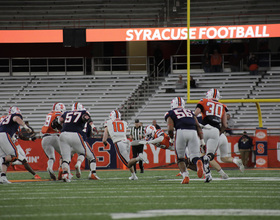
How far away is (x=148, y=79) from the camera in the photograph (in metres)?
23.4

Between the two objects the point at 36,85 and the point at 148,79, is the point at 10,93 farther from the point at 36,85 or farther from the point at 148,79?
the point at 148,79

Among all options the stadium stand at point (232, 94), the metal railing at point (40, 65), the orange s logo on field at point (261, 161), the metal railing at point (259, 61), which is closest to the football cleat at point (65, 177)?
the orange s logo on field at point (261, 161)

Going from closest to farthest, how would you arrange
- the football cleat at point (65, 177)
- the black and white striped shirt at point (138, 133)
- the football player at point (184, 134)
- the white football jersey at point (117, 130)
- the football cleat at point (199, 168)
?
the football cleat at point (199, 168) < the football player at point (184, 134) < the football cleat at point (65, 177) < the white football jersey at point (117, 130) < the black and white striped shirt at point (138, 133)

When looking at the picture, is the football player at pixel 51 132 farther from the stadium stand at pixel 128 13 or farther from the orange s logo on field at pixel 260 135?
the stadium stand at pixel 128 13

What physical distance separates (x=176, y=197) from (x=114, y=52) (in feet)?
62.1

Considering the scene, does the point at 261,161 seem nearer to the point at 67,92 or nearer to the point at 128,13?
the point at 67,92

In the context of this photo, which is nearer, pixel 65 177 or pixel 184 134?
pixel 184 134

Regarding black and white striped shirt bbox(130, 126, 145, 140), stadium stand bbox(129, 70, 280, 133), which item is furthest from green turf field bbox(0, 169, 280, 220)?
stadium stand bbox(129, 70, 280, 133)

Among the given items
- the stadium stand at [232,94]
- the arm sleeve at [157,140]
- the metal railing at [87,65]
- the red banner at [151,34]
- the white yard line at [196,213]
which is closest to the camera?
the white yard line at [196,213]

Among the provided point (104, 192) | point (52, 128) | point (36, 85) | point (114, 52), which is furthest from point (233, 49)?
point (104, 192)

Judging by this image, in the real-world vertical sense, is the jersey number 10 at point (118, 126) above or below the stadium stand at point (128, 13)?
below

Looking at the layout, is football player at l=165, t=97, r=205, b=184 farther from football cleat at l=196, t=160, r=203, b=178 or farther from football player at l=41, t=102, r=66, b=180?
football player at l=41, t=102, r=66, b=180

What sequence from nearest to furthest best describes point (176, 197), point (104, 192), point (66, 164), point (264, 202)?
point (264, 202)
point (176, 197)
point (104, 192)
point (66, 164)

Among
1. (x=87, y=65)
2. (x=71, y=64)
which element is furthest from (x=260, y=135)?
(x=71, y=64)
